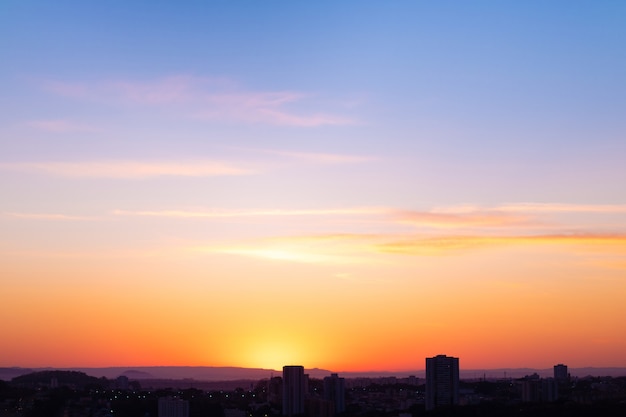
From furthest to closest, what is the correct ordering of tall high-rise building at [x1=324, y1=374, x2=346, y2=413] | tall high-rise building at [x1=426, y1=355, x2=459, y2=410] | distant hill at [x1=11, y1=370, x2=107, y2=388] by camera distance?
distant hill at [x1=11, y1=370, x2=107, y2=388] < tall high-rise building at [x1=324, y1=374, x2=346, y2=413] < tall high-rise building at [x1=426, y1=355, x2=459, y2=410]

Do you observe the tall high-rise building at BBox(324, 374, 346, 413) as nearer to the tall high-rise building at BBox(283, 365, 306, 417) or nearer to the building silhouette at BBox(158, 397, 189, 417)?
the tall high-rise building at BBox(283, 365, 306, 417)

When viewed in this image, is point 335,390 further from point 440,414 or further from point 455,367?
point 440,414

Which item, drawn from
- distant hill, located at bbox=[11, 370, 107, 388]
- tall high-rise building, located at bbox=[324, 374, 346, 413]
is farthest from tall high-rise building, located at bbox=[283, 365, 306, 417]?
distant hill, located at bbox=[11, 370, 107, 388]

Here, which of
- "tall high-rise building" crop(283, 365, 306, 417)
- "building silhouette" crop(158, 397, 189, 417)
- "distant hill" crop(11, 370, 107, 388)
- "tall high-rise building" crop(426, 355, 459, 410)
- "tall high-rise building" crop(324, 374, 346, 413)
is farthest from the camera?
"distant hill" crop(11, 370, 107, 388)

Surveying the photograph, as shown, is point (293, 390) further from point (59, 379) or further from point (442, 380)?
point (59, 379)

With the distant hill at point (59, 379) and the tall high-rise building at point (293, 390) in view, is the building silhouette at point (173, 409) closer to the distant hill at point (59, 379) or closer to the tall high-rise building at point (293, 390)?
the tall high-rise building at point (293, 390)

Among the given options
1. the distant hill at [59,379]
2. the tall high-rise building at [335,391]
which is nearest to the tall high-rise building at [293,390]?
the tall high-rise building at [335,391]

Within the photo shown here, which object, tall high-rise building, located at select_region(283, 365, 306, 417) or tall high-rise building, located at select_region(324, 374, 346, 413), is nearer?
tall high-rise building, located at select_region(283, 365, 306, 417)
